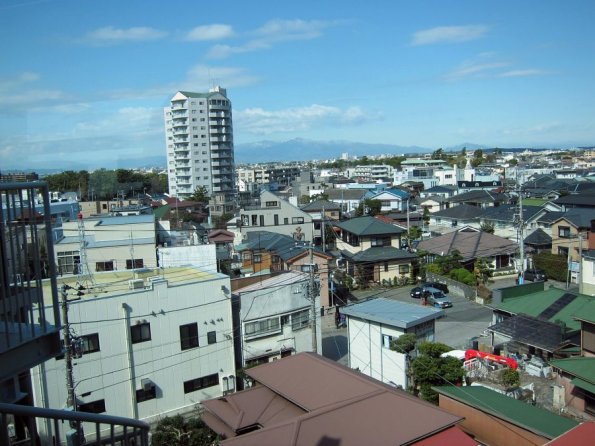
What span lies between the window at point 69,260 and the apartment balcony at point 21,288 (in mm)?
11912

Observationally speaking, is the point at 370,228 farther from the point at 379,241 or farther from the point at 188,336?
the point at 188,336

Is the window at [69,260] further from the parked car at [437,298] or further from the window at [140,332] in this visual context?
the parked car at [437,298]

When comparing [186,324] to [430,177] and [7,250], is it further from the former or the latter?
[430,177]

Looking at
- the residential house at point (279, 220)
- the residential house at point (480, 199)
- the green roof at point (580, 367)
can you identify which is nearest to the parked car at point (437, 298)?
the green roof at point (580, 367)

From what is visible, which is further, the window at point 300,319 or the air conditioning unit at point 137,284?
the window at point 300,319

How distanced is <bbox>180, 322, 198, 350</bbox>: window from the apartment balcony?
22.0 ft

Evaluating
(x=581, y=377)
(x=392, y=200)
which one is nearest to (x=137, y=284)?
(x=581, y=377)

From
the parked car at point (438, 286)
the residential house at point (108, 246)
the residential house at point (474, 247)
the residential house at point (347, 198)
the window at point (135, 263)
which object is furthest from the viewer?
the residential house at point (347, 198)

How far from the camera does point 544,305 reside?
11164mm

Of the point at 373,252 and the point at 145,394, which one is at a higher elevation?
the point at 373,252

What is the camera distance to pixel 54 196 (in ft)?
72.1

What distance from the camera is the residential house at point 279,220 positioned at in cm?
2233

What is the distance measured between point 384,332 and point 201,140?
39.9 metres

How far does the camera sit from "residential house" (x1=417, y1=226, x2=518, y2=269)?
61.7 ft
